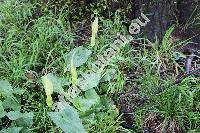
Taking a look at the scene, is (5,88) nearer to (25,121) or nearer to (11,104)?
(11,104)

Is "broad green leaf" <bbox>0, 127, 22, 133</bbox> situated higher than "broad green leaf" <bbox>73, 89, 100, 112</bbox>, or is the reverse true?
"broad green leaf" <bbox>73, 89, 100, 112</bbox>

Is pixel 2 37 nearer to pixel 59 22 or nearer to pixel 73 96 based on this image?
pixel 59 22

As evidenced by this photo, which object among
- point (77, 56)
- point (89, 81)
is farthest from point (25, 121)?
point (77, 56)

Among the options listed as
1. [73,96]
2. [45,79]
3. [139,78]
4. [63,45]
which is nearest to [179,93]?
[139,78]

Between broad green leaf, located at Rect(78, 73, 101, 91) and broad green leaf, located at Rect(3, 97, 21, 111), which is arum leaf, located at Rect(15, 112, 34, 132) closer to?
broad green leaf, located at Rect(3, 97, 21, 111)

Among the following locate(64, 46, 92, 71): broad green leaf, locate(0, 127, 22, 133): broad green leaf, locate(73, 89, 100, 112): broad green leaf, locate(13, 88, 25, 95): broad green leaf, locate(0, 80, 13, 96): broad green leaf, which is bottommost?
locate(0, 127, 22, 133): broad green leaf

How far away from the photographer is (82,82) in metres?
2.74

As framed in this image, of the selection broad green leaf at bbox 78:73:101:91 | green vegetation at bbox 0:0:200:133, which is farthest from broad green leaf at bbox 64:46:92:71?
broad green leaf at bbox 78:73:101:91

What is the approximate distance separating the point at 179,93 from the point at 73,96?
76cm

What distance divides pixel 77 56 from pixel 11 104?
694mm

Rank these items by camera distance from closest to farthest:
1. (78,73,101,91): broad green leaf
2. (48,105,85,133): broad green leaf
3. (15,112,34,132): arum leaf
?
1. (48,105,85,133): broad green leaf
2. (15,112,34,132): arum leaf
3. (78,73,101,91): broad green leaf

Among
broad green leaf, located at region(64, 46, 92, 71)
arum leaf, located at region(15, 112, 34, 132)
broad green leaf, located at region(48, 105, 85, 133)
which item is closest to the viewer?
broad green leaf, located at region(48, 105, 85, 133)

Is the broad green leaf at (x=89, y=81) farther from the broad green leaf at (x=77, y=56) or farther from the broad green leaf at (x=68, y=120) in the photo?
the broad green leaf at (x=68, y=120)

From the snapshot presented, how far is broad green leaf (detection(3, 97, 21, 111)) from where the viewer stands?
8.31 ft
